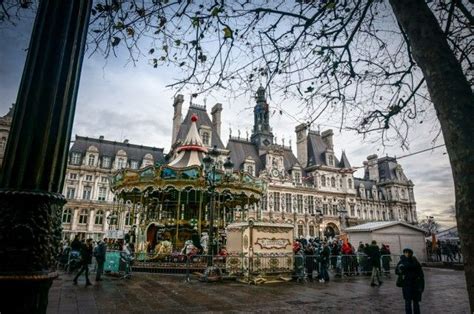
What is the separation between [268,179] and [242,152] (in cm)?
663

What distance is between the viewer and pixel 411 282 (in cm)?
630

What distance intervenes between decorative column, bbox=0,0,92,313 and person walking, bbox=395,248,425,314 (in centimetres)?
696

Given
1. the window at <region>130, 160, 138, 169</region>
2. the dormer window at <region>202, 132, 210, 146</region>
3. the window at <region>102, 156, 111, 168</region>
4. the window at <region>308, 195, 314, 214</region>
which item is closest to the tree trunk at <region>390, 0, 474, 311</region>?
the dormer window at <region>202, 132, 210, 146</region>

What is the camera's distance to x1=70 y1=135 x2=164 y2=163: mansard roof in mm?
43156

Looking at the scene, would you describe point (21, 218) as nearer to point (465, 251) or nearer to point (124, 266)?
point (465, 251)

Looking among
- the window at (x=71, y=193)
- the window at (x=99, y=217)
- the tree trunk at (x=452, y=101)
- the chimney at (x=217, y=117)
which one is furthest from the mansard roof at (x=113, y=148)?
the tree trunk at (x=452, y=101)

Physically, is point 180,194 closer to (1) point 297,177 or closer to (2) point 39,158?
(2) point 39,158

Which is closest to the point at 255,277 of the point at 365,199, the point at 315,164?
the point at 315,164

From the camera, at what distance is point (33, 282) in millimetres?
1408

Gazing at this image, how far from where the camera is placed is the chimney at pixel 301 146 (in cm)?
5500

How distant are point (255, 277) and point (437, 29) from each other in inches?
438

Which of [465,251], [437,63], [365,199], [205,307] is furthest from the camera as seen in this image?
[365,199]

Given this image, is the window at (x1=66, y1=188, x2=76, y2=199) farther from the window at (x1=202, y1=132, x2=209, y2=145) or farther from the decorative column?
the decorative column

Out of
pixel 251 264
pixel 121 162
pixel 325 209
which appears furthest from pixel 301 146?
pixel 251 264
